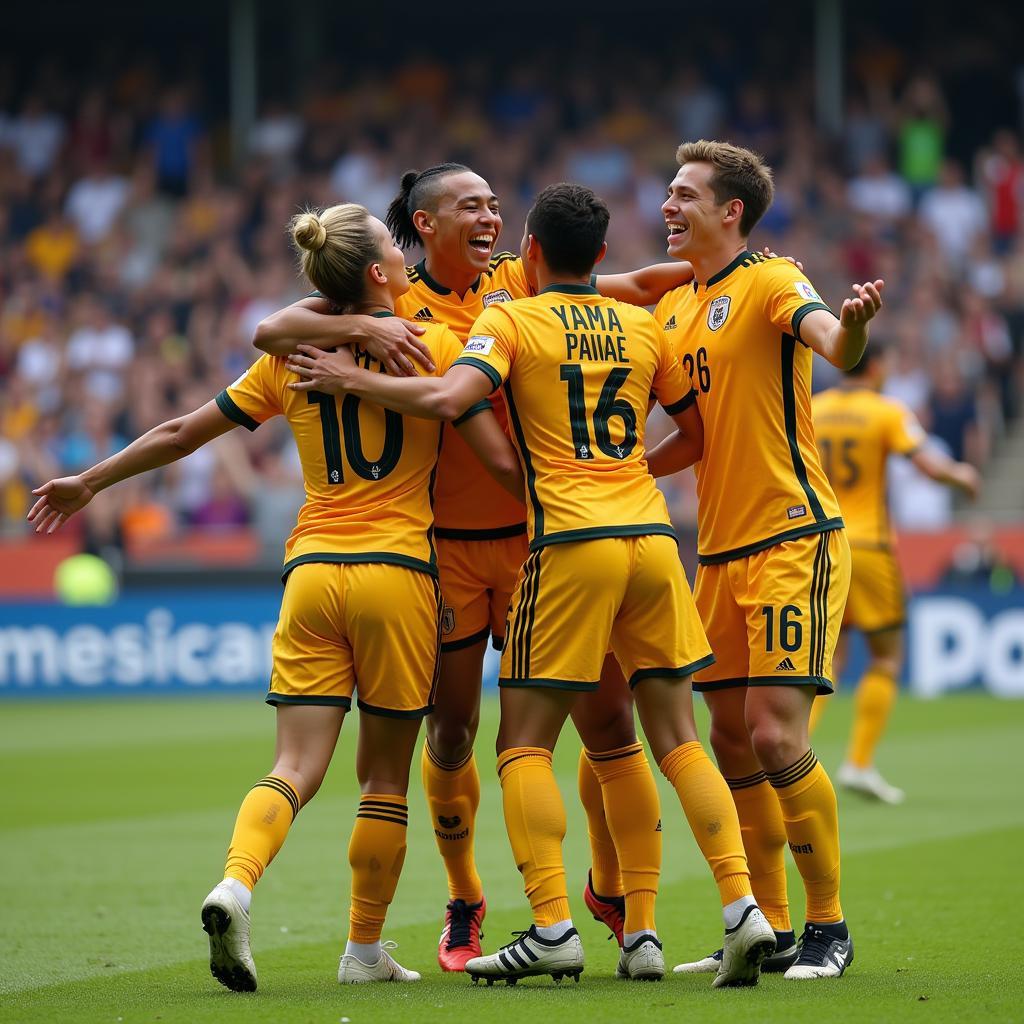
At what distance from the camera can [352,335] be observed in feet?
18.1

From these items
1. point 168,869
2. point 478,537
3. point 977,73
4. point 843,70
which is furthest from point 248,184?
point 478,537

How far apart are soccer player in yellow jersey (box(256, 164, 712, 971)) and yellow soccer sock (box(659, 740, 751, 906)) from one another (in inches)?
9.3

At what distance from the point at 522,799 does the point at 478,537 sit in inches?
37.7

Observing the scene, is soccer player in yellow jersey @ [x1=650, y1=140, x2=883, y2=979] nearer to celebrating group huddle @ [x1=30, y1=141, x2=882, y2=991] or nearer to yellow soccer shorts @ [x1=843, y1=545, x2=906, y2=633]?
celebrating group huddle @ [x1=30, y1=141, x2=882, y2=991]

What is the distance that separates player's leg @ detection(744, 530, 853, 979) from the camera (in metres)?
5.48

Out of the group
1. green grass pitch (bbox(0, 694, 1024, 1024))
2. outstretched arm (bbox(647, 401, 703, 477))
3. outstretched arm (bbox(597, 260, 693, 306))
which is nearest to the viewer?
green grass pitch (bbox(0, 694, 1024, 1024))

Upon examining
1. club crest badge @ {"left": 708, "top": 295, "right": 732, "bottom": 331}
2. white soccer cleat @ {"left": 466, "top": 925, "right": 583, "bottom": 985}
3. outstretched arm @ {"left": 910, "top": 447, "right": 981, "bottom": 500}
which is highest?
club crest badge @ {"left": 708, "top": 295, "right": 732, "bottom": 331}

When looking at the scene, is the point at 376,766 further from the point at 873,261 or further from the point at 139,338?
the point at 139,338

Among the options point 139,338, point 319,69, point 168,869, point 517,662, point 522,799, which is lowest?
point 168,869

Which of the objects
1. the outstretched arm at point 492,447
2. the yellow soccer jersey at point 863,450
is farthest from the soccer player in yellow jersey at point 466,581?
the yellow soccer jersey at point 863,450

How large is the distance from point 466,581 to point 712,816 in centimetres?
115

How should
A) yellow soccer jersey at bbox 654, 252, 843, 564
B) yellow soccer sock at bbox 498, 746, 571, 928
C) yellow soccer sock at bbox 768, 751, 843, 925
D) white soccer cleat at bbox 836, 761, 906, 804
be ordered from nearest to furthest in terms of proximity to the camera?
yellow soccer sock at bbox 498, 746, 571, 928 < yellow soccer sock at bbox 768, 751, 843, 925 < yellow soccer jersey at bbox 654, 252, 843, 564 < white soccer cleat at bbox 836, 761, 906, 804

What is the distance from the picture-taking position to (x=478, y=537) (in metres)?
5.89

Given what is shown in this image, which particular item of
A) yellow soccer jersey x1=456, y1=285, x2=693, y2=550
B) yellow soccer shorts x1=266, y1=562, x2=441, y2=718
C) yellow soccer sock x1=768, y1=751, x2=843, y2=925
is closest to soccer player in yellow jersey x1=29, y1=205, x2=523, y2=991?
yellow soccer shorts x1=266, y1=562, x2=441, y2=718
